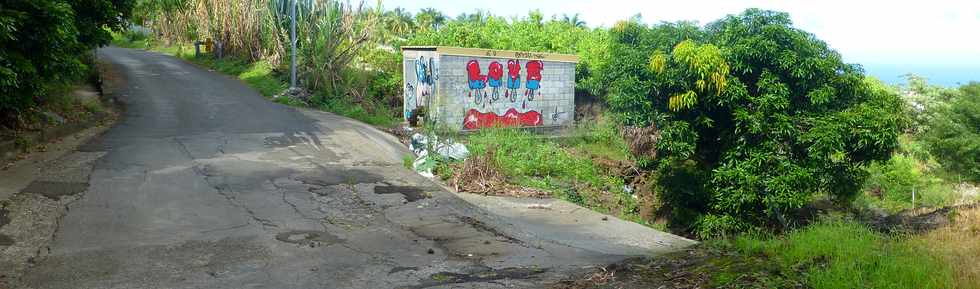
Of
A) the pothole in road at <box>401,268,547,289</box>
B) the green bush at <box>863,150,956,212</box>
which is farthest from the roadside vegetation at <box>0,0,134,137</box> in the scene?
the green bush at <box>863,150,956,212</box>

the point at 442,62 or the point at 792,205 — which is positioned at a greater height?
the point at 442,62

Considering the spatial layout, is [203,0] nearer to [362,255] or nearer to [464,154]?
[464,154]

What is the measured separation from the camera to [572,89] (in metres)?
22.6

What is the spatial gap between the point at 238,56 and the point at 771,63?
21396mm

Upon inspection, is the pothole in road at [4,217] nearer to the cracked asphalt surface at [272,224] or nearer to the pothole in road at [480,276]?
the cracked asphalt surface at [272,224]

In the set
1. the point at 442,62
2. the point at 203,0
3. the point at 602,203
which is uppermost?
the point at 203,0

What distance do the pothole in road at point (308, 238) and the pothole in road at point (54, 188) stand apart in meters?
3.37

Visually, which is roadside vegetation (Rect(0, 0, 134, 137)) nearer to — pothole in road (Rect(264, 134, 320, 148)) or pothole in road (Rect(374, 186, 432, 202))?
pothole in road (Rect(264, 134, 320, 148))

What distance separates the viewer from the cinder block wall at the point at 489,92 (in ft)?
62.8

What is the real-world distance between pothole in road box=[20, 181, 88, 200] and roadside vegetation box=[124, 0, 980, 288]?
540cm

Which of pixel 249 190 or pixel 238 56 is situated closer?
pixel 249 190

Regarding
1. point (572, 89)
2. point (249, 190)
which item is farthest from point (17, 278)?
point (572, 89)

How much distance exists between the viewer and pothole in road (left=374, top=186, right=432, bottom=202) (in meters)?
11.2

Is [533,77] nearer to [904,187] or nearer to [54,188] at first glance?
[904,187]
